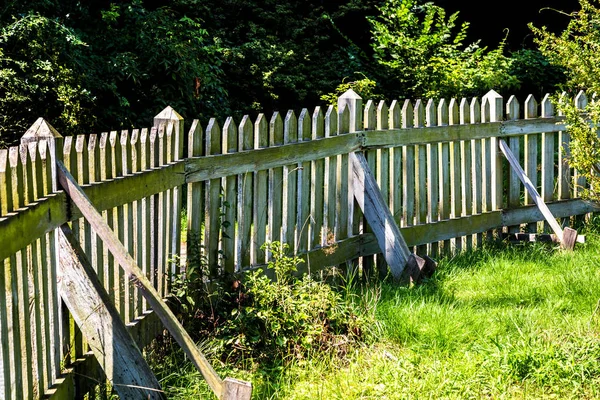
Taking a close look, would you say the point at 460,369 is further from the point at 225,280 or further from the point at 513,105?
the point at 513,105

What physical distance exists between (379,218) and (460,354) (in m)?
1.99

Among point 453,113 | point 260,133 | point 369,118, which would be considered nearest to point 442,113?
point 453,113

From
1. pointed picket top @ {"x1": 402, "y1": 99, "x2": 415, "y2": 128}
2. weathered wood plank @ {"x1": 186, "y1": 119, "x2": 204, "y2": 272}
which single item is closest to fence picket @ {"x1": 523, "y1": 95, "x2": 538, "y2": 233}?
pointed picket top @ {"x1": 402, "y1": 99, "x2": 415, "y2": 128}

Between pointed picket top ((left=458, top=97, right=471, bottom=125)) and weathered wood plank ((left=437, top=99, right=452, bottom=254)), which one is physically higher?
pointed picket top ((left=458, top=97, right=471, bottom=125))

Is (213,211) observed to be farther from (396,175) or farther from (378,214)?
(396,175)

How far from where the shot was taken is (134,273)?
3629 millimetres

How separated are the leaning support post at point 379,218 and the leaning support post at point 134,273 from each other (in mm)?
2822

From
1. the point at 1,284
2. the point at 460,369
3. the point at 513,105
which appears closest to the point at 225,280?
the point at 460,369

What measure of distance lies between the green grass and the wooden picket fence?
639 mm

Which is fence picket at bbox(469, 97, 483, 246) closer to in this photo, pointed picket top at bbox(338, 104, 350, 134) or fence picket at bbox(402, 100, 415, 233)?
fence picket at bbox(402, 100, 415, 233)

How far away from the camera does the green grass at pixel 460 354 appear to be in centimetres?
415

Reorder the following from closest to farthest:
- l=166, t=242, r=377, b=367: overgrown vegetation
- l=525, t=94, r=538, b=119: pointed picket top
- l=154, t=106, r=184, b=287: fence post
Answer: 1. l=166, t=242, r=377, b=367: overgrown vegetation
2. l=154, t=106, r=184, b=287: fence post
3. l=525, t=94, r=538, b=119: pointed picket top

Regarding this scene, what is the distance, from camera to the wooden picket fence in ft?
→ 10.8

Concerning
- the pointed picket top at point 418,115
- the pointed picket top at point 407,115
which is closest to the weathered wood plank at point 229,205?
the pointed picket top at point 407,115
